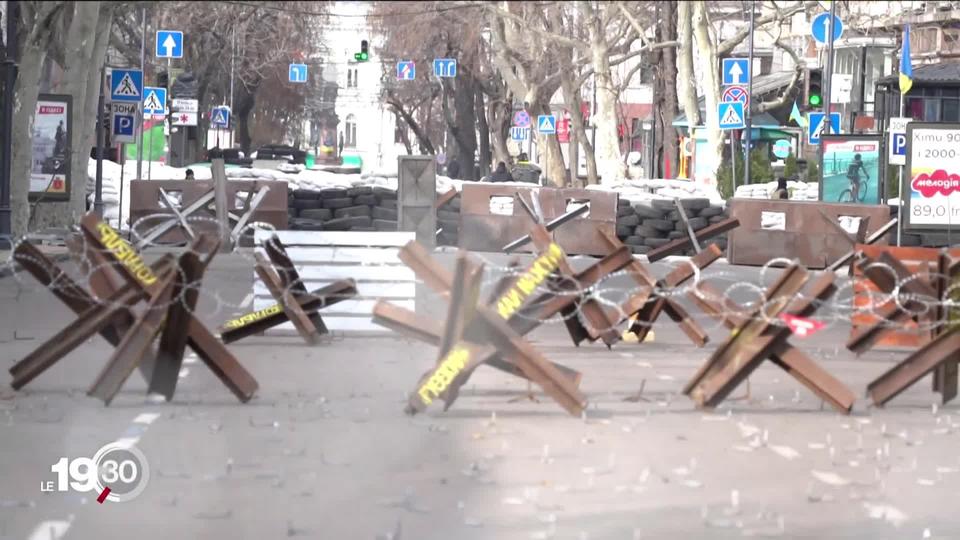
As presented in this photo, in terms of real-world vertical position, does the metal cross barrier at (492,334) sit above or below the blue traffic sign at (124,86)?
below

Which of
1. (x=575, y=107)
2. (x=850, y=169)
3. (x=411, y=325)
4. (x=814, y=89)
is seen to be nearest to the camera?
(x=411, y=325)

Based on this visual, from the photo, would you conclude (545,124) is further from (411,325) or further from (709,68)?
(709,68)

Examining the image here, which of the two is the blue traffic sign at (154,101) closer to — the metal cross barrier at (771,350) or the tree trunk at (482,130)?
the tree trunk at (482,130)

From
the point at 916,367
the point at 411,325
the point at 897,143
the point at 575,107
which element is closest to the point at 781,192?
the point at 897,143

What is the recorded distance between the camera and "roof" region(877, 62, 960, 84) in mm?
41938

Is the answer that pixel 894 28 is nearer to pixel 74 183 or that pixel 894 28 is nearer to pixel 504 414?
pixel 74 183

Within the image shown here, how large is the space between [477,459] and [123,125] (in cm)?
2548

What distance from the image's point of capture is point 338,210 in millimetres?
28906

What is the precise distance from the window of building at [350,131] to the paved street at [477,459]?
1461 mm

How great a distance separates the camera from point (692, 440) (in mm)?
9375

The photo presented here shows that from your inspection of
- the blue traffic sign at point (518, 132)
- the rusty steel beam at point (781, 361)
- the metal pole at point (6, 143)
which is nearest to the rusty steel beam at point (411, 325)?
the rusty steel beam at point (781, 361)

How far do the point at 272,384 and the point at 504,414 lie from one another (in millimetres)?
1888

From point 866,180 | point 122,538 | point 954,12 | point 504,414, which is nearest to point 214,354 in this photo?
point 504,414

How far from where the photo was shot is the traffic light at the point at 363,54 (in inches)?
257
